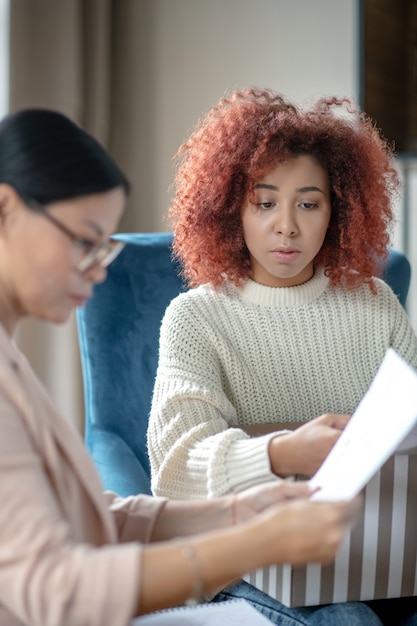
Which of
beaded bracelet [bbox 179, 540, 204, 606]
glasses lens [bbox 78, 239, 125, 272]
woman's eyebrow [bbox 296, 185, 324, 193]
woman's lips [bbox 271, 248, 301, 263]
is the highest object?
glasses lens [bbox 78, 239, 125, 272]

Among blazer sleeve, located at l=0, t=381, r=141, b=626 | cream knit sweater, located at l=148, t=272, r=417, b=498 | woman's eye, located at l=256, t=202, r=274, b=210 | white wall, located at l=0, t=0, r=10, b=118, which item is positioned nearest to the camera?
blazer sleeve, located at l=0, t=381, r=141, b=626

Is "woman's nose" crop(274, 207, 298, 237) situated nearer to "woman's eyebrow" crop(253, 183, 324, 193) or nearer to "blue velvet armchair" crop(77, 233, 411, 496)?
"woman's eyebrow" crop(253, 183, 324, 193)

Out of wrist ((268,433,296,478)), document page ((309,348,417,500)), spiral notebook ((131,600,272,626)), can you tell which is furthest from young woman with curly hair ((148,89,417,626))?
document page ((309,348,417,500))

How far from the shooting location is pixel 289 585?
128cm

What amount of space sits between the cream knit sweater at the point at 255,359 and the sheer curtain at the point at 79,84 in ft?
4.09

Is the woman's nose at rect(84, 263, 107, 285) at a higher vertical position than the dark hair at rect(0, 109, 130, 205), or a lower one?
lower

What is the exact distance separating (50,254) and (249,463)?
56cm

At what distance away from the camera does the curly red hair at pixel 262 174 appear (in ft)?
5.34

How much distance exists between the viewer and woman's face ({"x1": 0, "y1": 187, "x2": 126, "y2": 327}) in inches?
35.0

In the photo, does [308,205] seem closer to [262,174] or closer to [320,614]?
[262,174]

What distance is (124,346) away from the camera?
6.27 feet

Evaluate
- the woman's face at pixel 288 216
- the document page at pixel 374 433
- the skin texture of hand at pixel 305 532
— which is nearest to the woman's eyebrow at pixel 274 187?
the woman's face at pixel 288 216

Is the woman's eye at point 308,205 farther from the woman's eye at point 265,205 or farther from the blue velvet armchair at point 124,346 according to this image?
the blue velvet armchair at point 124,346

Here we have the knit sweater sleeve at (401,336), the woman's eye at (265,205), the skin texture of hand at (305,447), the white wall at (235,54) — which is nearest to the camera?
the skin texture of hand at (305,447)
